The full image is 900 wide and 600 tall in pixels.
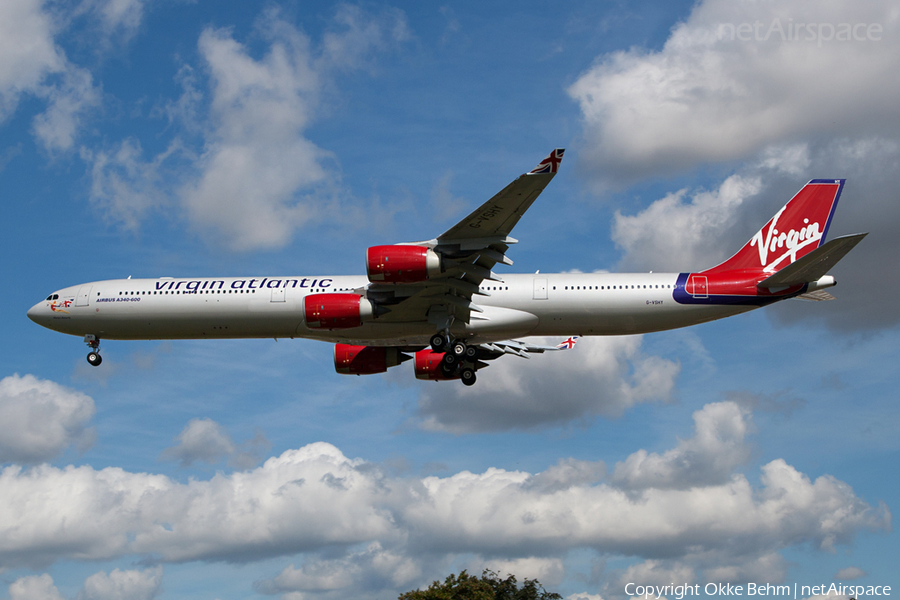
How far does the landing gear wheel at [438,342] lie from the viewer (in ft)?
112

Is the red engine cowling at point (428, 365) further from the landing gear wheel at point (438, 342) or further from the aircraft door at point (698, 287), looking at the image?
A: the aircraft door at point (698, 287)

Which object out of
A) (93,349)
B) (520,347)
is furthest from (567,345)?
(93,349)

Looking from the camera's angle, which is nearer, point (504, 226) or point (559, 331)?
point (504, 226)

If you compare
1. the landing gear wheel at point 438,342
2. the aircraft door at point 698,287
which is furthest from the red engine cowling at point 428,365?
the aircraft door at point 698,287

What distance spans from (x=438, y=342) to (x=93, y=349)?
1542 centimetres

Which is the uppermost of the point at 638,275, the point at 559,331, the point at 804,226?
the point at 804,226

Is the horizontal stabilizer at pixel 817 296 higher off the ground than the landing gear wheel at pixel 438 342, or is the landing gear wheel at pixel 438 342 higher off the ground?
the horizontal stabilizer at pixel 817 296

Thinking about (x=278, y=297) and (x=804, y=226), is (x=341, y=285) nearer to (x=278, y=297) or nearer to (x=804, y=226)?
(x=278, y=297)

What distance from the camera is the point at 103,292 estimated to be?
36.0 metres

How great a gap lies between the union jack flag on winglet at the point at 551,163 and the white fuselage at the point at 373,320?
29.8ft

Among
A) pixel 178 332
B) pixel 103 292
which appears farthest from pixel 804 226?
pixel 103 292

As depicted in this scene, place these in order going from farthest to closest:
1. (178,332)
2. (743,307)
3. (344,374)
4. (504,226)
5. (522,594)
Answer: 1. (522,594)
2. (344,374)
3. (178,332)
4. (743,307)
5. (504,226)

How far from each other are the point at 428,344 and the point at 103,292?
14127mm

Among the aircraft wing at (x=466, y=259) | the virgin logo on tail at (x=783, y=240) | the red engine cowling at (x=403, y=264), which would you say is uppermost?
the virgin logo on tail at (x=783, y=240)
